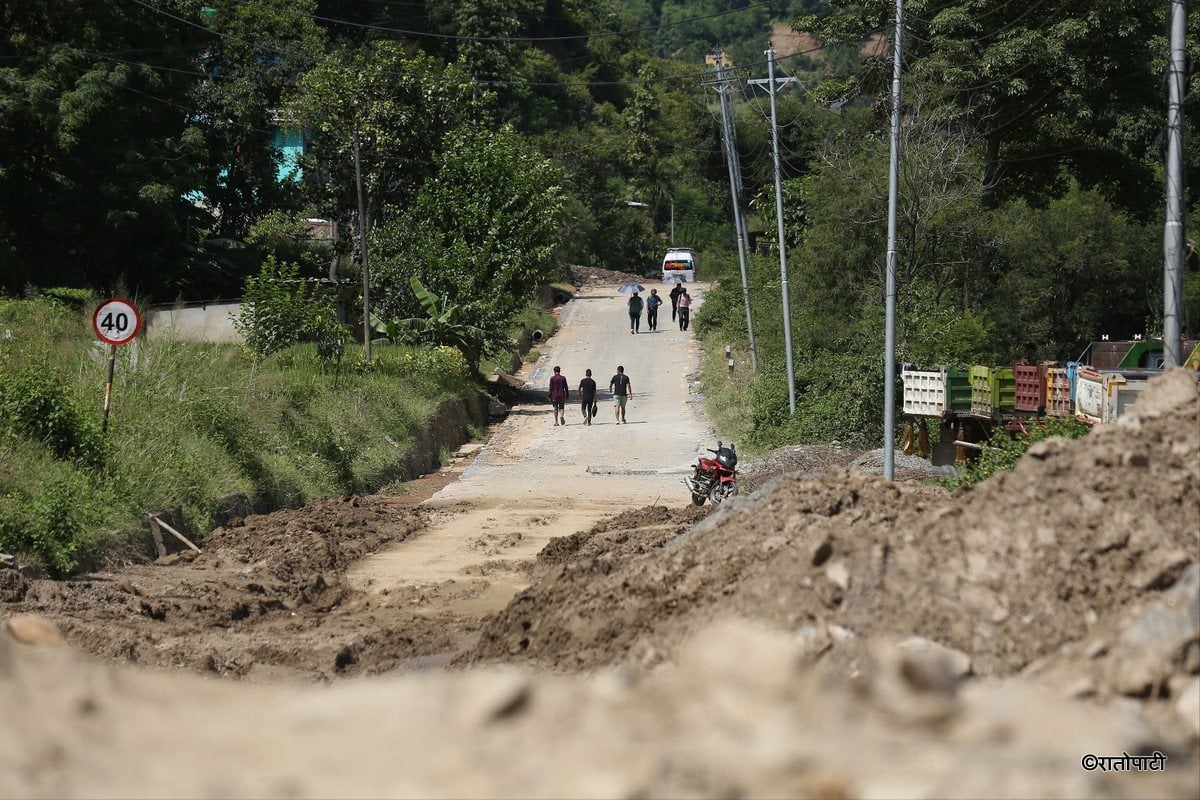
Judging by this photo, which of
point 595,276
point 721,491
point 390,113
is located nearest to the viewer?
point 721,491

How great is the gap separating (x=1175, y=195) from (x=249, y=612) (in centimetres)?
1005

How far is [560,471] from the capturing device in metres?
27.5

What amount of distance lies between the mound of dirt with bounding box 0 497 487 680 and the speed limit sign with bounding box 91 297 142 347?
2.70 m

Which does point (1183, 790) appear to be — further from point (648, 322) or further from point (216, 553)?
point (648, 322)

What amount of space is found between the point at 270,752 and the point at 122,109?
108 feet

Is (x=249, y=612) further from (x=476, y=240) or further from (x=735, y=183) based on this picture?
(x=735, y=183)

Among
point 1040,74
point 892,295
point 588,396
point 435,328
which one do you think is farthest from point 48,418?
point 1040,74

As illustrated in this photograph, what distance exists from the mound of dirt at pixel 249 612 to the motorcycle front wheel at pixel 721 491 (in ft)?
16.0

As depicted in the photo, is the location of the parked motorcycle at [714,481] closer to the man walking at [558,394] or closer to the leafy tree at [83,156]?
the man walking at [558,394]

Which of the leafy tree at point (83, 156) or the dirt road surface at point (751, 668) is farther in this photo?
the leafy tree at point (83, 156)

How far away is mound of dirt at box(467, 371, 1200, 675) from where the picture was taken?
8.49m

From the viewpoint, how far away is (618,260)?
7381cm

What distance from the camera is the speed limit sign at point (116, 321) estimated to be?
16812 millimetres

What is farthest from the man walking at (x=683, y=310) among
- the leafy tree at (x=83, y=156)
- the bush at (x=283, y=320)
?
the bush at (x=283, y=320)
